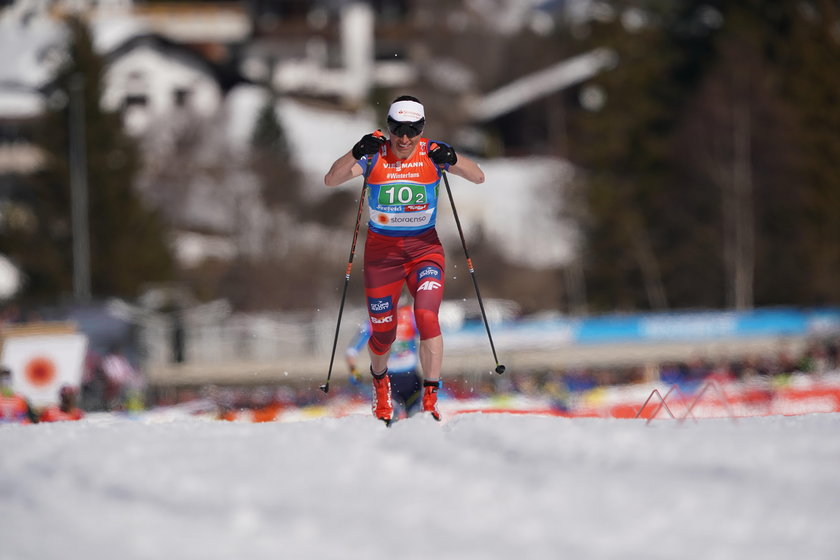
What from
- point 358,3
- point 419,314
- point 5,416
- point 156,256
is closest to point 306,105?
point 358,3

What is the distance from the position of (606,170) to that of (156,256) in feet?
59.1

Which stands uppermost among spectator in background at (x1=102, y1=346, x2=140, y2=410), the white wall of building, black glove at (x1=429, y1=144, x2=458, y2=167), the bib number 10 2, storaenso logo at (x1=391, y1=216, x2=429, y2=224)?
Result: the white wall of building

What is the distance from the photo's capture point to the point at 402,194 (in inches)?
332

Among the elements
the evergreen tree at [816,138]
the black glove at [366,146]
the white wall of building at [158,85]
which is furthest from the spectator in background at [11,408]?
the white wall of building at [158,85]

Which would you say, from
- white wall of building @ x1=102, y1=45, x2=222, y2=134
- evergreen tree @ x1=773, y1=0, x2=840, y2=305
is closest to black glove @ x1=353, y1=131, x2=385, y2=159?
evergreen tree @ x1=773, y1=0, x2=840, y2=305

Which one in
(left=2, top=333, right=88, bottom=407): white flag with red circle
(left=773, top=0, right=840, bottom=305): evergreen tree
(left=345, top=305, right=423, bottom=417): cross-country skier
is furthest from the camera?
(left=773, top=0, right=840, bottom=305): evergreen tree

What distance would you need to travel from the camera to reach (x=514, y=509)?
540 cm

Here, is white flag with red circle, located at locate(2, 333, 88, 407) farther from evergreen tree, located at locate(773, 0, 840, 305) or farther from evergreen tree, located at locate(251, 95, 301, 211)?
evergreen tree, located at locate(251, 95, 301, 211)

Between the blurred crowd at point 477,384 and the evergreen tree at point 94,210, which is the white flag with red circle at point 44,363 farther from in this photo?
the evergreen tree at point 94,210

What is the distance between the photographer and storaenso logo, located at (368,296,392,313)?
8641mm

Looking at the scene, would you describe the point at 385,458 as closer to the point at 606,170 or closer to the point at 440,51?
the point at 606,170

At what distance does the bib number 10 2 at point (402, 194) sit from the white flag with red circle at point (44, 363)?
9.95 metres

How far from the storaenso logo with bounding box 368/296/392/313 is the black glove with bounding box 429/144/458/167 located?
105 cm

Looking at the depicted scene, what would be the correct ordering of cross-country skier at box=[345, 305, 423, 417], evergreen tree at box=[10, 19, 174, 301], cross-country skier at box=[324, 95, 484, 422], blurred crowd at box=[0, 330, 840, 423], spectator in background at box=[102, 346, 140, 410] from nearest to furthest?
cross-country skier at box=[324, 95, 484, 422], cross-country skier at box=[345, 305, 423, 417], blurred crowd at box=[0, 330, 840, 423], spectator in background at box=[102, 346, 140, 410], evergreen tree at box=[10, 19, 174, 301]
